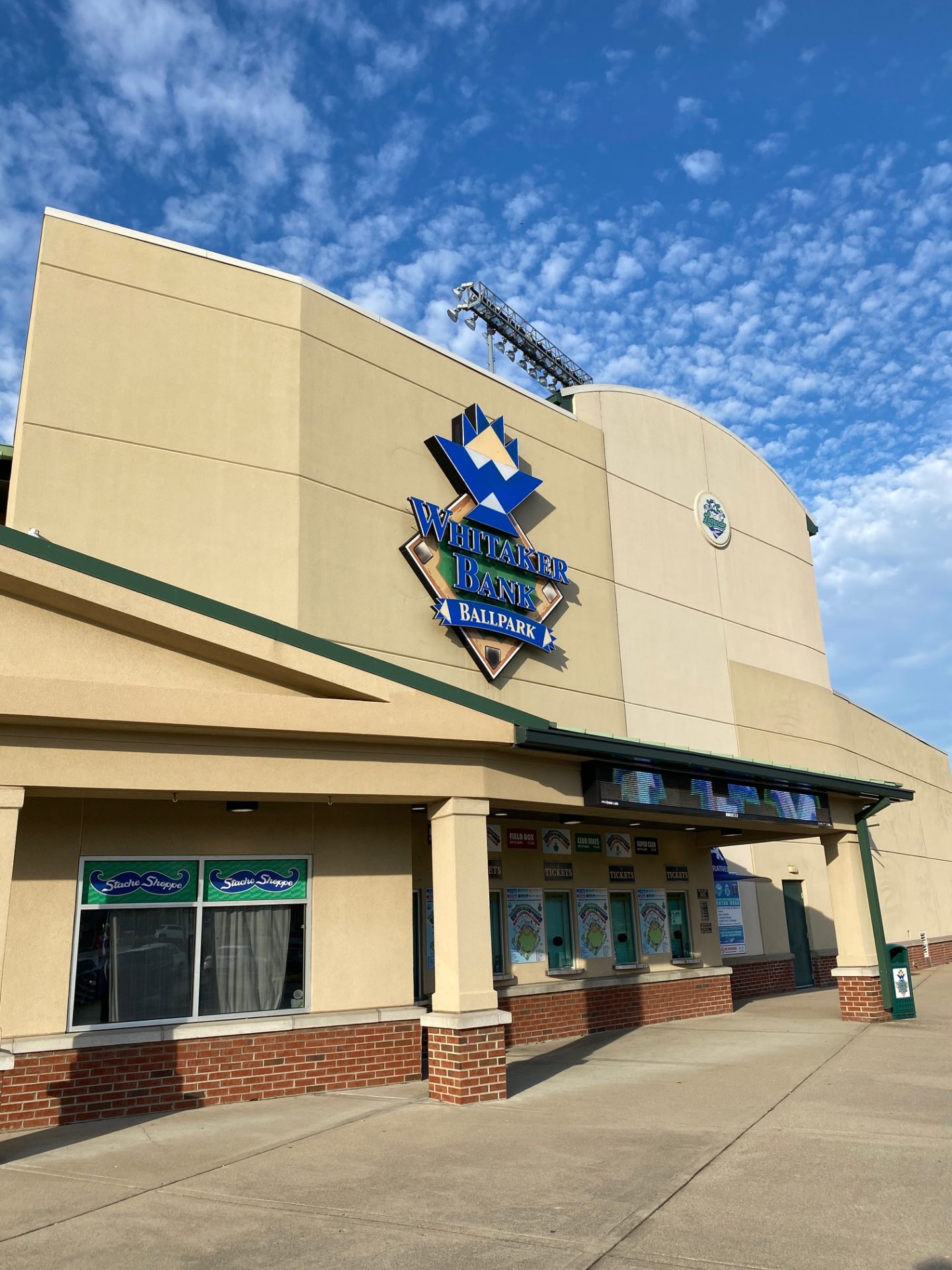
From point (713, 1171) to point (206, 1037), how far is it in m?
6.19

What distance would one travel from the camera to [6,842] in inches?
353

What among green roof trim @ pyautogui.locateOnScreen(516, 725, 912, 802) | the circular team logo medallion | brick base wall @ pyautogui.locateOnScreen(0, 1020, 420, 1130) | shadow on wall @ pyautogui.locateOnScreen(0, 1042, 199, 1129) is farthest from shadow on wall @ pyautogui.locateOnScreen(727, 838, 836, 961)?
shadow on wall @ pyautogui.locateOnScreen(0, 1042, 199, 1129)

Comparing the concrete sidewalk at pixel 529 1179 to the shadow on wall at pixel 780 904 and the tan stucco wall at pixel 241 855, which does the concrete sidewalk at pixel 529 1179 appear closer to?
the tan stucco wall at pixel 241 855

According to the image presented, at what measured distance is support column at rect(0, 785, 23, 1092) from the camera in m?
8.77

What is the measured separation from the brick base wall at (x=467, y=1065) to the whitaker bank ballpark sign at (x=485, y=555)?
7.35 meters

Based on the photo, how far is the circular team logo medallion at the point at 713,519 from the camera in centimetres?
2466

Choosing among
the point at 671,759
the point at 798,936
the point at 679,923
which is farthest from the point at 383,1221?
the point at 798,936

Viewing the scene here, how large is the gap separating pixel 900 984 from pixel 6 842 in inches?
605

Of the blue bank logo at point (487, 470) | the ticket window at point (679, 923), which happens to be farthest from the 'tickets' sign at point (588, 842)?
the blue bank logo at point (487, 470)

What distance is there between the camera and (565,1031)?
53.0ft

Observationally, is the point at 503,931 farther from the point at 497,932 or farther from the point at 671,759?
the point at 671,759

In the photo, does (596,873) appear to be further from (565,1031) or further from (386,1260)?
(386,1260)

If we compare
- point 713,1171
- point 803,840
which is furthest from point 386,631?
point 803,840

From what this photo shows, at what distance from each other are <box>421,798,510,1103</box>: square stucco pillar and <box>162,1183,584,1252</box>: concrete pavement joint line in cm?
373
